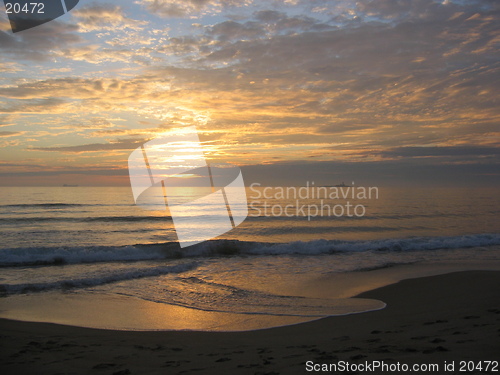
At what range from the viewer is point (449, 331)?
17.4 ft

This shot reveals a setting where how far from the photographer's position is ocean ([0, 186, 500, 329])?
342 inches

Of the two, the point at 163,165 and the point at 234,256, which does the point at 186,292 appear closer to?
the point at 234,256

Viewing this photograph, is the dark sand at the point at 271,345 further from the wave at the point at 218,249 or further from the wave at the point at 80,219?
the wave at the point at 80,219

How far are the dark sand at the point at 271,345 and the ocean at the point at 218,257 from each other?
889 mm

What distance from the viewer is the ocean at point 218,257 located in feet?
28.5

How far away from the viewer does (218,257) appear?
51.3ft

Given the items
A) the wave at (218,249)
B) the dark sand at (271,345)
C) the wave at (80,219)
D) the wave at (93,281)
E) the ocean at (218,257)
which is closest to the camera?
the dark sand at (271,345)

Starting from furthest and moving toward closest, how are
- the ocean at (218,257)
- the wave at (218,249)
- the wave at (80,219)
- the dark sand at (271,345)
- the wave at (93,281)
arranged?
1. the wave at (80,219)
2. the wave at (218,249)
3. the wave at (93,281)
4. the ocean at (218,257)
5. the dark sand at (271,345)

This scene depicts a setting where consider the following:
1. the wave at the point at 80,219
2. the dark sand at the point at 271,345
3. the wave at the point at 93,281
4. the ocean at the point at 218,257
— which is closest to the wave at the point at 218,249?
the ocean at the point at 218,257

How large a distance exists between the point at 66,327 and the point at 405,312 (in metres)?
6.93

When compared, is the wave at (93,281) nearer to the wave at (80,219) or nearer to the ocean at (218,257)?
the ocean at (218,257)

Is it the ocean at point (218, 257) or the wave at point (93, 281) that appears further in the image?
the wave at point (93, 281)

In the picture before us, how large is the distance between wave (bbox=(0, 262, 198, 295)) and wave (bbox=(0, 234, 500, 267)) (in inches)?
144

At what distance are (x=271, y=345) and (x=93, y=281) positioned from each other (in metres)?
7.21
